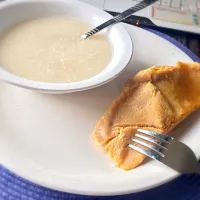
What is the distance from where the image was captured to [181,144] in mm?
601

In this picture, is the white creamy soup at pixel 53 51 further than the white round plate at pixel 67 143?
Yes

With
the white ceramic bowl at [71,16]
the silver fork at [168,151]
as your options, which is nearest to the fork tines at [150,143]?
the silver fork at [168,151]

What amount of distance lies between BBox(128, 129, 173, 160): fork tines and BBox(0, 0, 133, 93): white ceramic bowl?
112mm

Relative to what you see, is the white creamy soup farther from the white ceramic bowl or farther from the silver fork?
the silver fork

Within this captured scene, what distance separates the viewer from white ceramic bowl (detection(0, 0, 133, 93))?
621 millimetres

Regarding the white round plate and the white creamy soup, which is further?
the white creamy soup

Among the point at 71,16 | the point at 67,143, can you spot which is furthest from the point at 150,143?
the point at 71,16

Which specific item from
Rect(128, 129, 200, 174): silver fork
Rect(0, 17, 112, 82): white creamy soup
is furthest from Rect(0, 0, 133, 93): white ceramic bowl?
Rect(128, 129, 200, 174): silver fork

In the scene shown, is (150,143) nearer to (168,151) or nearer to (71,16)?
(168,151)

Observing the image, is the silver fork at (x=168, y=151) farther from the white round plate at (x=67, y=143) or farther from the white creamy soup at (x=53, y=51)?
the white creamy soup at (x=53, y=51)

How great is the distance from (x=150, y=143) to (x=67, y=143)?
0.14 m

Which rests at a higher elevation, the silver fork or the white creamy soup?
the white creamy soup

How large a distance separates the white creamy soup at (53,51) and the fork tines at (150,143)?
0.15 metres

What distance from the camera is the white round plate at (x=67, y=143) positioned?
56 cm
